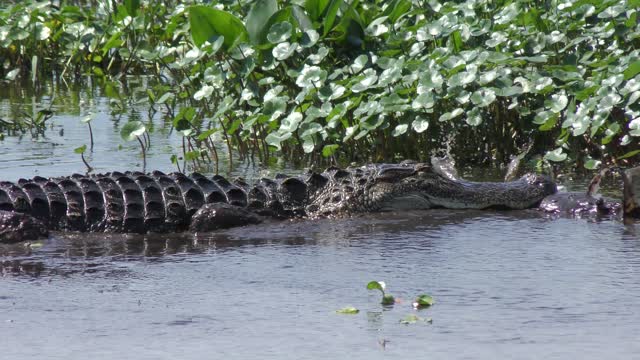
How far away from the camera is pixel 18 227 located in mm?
5934

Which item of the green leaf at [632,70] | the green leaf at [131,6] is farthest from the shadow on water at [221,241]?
the green leaf at [131,6]

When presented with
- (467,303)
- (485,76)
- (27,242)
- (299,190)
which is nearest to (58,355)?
(467,303)

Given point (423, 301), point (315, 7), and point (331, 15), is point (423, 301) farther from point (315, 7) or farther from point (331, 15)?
point (315, 7)

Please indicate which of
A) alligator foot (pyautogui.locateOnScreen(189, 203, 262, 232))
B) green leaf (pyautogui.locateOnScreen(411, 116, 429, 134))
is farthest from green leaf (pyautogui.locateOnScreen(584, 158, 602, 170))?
alligator foot (pyautogui.locateOnScreen(189, 203, 262, 232))

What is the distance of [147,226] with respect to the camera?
6.32 metres

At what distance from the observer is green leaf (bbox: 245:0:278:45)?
761 cm

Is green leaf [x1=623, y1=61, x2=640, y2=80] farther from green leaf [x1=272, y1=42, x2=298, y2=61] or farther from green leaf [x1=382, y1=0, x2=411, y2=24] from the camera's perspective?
green leaf [x1=272, y1=42, x2=298, y2=61]

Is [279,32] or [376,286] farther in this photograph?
[279,32]

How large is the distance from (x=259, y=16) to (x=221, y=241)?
2.14 metres

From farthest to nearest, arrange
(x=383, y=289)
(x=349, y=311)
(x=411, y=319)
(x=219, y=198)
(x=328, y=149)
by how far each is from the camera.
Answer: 1. (x=328, y=149)
2. (x=219, y=198)
3. (x=383, y=289)
4. (x=349, y=311)
5. (x=411, y=319)

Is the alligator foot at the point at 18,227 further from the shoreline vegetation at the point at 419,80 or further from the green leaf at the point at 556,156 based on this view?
the green leaf at the point at 556,156

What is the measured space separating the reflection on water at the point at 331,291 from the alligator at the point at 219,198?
0.48 feet

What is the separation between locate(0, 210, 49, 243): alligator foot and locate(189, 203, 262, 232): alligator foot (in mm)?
774

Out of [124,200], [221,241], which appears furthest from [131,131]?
[221,241]
